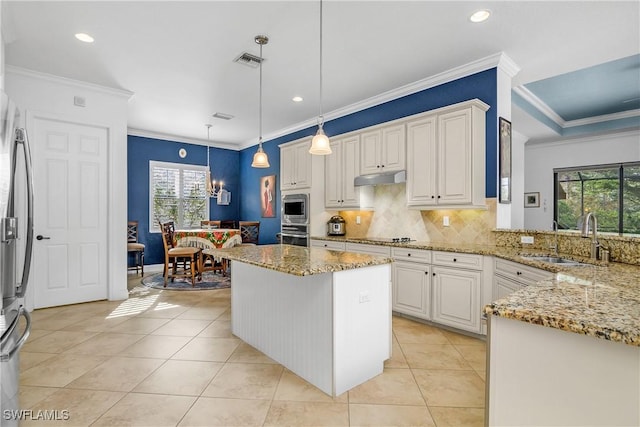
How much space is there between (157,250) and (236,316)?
176 inches

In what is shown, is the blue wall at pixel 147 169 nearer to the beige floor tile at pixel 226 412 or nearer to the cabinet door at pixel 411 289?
the cabinet door at pixel 411 289

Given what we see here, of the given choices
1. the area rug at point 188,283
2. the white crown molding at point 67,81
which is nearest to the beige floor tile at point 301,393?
the area rug at point 188,283

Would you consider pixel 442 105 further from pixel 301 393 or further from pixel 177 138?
pixel 177 138

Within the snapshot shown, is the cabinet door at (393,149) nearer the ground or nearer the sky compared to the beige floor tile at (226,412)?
nearer the sky

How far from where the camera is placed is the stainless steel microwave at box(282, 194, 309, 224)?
4977 mm

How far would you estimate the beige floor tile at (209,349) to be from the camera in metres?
2.71

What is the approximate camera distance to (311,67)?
3734mm

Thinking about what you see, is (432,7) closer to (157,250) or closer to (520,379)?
(520,379)

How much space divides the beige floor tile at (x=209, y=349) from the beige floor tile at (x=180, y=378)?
0.29 feet

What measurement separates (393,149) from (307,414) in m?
3.03

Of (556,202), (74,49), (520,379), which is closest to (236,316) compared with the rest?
(520,379)

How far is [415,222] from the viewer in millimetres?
4168

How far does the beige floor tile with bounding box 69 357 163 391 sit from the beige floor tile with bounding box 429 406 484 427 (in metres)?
2.02

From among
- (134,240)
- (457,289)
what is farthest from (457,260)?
(134,240)
